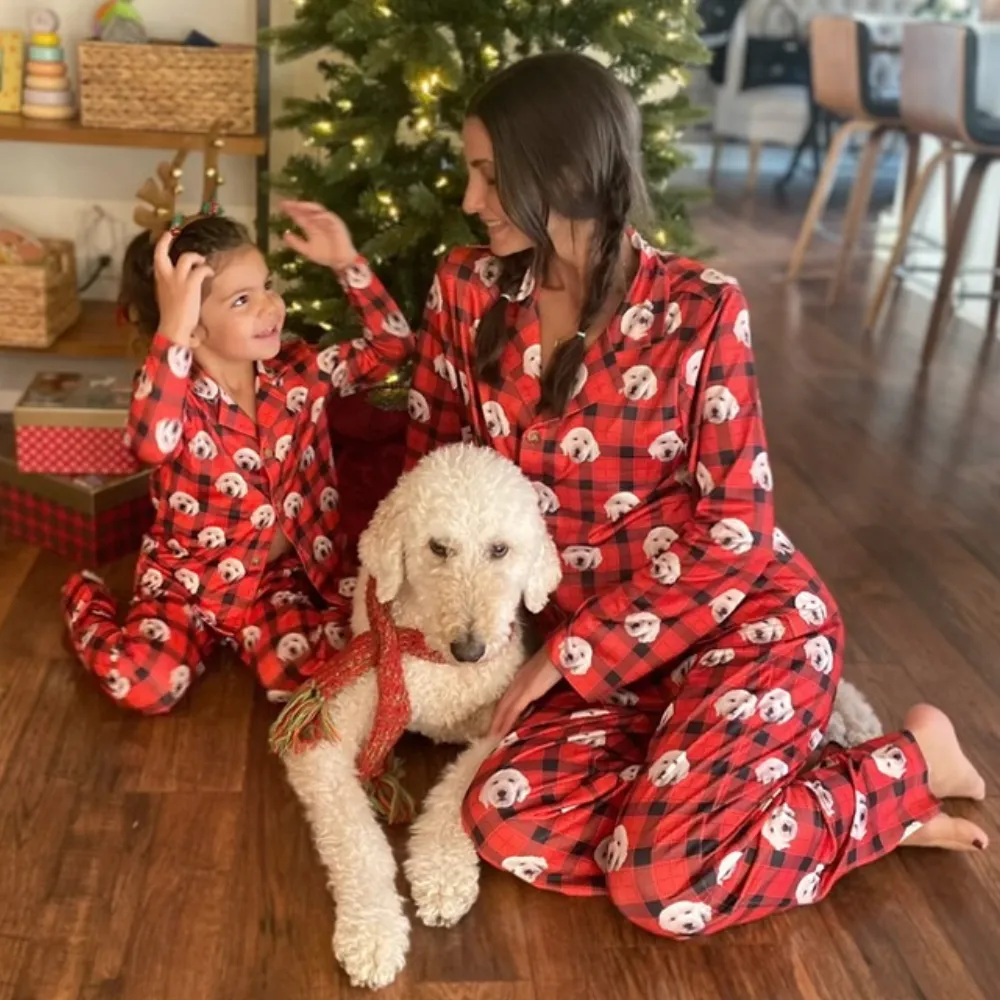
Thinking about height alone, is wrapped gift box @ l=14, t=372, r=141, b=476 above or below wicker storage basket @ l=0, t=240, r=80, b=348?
below

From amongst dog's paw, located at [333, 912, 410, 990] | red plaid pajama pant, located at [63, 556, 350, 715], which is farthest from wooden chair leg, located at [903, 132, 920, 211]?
dog's paw, located at [333, 912, 410, 990]

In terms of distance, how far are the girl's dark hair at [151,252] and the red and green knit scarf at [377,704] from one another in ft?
1.93

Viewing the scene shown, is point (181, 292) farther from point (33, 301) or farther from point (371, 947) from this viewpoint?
point (33, 301)

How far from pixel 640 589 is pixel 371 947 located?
0.60 metres

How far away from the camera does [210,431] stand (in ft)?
6.52

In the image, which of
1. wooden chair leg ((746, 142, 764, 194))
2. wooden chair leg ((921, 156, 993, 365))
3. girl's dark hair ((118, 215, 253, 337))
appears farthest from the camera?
wooden chair leg ((746, 142, 764, 194))

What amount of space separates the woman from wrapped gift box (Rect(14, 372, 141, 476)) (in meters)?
0.83

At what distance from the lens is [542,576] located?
1708 millimetres

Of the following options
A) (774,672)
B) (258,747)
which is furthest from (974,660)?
(258,747)

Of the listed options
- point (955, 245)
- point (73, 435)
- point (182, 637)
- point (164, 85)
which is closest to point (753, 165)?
point (955, 245)

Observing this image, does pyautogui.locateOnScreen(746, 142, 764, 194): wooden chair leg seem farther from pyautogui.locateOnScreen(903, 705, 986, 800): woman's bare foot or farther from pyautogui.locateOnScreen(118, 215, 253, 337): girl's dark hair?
pyautogui.locateOnScreen(903, 705, 986, 800): woman's bare foot

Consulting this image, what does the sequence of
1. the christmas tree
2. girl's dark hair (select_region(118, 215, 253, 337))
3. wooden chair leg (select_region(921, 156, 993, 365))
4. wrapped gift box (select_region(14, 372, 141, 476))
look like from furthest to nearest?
wooden chair leg (select_region(921, 156, 993, 365)), wrapped gift box (select_region(14, 372, 141, 476)), the christmas tree, girl's dark hair (select_region(118, 215, 253, 337))

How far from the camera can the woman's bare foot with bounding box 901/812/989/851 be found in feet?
5.74

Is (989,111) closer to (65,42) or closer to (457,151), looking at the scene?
(457,151)
